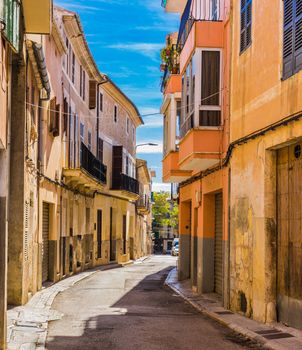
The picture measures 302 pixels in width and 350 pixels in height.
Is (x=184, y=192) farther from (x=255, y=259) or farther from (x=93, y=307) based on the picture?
(x=255, y=259)

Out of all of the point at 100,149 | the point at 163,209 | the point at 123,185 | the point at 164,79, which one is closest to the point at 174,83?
the point at 164,79

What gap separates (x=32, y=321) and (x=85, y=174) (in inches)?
512

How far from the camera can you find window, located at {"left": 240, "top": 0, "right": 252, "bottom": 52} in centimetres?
1416

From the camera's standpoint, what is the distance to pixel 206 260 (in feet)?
62.6

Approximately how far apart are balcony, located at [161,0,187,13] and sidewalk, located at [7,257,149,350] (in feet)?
45.4

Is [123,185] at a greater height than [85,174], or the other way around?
[123,185]

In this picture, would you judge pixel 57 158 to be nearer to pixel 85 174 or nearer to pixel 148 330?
pixel 85 174

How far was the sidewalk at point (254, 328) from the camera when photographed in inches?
416

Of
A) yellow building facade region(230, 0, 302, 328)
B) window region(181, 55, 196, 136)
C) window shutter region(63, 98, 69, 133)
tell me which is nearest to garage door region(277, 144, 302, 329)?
yellow building facade region(230, 0, 302, 328)

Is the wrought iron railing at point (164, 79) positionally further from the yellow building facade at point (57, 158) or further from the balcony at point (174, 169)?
the yellow building facade at point (57, 158)

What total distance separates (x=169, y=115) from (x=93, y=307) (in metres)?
9.02

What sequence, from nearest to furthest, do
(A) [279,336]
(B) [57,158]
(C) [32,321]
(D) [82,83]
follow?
(A) [279,336], (C) [32,321], (B) [57,158], (D) [82,83]

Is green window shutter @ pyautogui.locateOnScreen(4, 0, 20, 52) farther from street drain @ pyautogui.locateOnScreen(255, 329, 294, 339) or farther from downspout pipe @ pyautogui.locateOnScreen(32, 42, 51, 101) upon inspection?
street drain @ pyautogui.locateOnScreen(255, 329, 294, 339)

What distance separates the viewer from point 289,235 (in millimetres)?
12148
